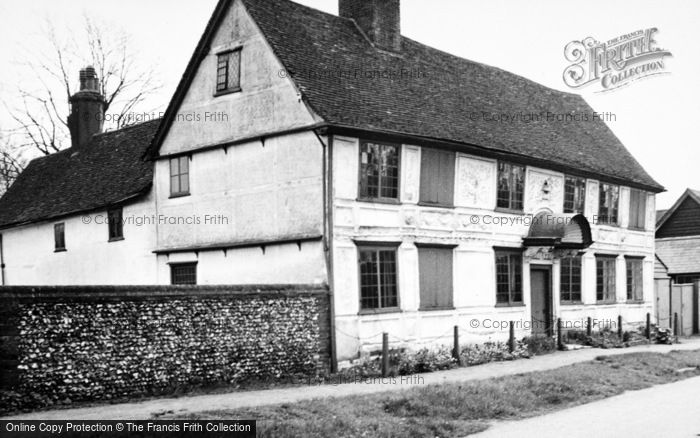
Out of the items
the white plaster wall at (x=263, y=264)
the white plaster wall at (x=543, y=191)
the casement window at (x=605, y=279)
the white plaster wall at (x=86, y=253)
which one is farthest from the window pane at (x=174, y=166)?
the casement window at (x=605, y=279)

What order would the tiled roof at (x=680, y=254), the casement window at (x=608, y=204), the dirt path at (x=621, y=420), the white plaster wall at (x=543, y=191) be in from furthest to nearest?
the tiled roof at (x=680, y=254)
the casement window at (x=608, y=204)
the white plaster wall at (x=543, y=191)
the dirt path at (x=621, y=420)

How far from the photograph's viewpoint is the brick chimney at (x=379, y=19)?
26219mm

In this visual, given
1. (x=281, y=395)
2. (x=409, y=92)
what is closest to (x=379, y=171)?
(x=409, y=92)

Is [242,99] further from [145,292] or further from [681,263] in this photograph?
[681,263]

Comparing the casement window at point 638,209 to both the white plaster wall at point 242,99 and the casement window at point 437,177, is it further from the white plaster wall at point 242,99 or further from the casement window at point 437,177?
the white plaster wall at point 242,99

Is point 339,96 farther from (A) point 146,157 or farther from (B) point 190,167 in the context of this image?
(A) point 146,157

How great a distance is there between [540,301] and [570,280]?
1997 mm

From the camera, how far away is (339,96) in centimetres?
2183

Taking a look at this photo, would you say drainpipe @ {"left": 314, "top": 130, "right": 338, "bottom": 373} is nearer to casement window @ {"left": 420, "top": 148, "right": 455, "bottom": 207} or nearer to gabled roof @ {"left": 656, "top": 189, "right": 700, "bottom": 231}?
casement window @ {"left": 420, "top": 148, "right": 455, "bottom": 207}

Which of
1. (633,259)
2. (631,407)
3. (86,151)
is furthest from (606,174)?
(86,151)

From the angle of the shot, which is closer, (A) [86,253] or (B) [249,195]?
(B) [249,195]

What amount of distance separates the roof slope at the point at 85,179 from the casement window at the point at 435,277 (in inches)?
362

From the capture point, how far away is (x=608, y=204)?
104ft

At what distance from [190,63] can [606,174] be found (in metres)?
15.1
